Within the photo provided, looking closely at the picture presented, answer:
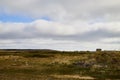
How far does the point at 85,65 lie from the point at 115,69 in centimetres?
748

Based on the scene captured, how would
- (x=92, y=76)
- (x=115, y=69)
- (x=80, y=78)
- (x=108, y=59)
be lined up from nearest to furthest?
(x=80, y=78)
(x=92, y=76)
(x=115, y=69)
(x=108, y=59)

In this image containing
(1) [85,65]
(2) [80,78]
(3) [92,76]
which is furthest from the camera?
(1) [85,65]

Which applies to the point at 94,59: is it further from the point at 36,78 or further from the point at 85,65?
the point at 36,78

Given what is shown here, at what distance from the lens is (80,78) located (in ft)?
158

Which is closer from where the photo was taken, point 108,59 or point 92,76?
point 92,76

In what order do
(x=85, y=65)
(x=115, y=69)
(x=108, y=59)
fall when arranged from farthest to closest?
(x=108, y=59)
(x=85, y=65)
(x=115, y=69)

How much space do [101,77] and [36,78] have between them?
424 inches

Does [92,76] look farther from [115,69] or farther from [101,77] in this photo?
[115,69]

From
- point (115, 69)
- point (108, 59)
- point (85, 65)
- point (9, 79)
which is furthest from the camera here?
point (108, 59)

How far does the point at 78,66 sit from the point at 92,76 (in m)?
13.5

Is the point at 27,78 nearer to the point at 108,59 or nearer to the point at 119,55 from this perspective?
the point at 108,59

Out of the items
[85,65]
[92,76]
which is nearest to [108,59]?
[85,65]

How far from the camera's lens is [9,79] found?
4522cm

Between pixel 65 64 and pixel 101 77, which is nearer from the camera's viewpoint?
pixel 101 77
